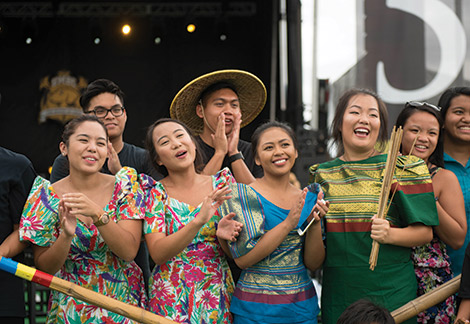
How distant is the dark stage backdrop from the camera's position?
11.4 metres

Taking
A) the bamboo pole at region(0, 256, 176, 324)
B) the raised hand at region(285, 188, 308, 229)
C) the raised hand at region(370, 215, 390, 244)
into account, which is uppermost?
the raised hand at region(285, 188, 308, 229)

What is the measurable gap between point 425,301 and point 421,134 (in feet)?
2.68

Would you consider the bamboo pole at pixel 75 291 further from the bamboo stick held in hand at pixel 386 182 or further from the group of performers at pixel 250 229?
the bamboo stick held in hand at pixel 386 182

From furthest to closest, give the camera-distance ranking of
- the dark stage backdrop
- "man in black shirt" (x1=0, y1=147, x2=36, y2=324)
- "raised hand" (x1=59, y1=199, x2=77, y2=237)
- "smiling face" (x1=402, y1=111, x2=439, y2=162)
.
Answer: the dark stage backdrop
"smiling face" (x1=402, y1=111, x2=439, y2=162)
"man in black shirt" (x1=0, y1=147, x2=36, y2=324)
"raised hand" (x1=59, y1=199, x2=77, y2=237)

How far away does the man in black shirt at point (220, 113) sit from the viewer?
309cm

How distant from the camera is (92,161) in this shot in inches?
101

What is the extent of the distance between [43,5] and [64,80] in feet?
4.43

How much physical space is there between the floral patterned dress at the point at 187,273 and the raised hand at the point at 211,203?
0.54ft

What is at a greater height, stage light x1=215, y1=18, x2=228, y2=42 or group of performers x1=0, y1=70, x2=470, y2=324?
stage light x1=215, y1=18, x2=228, y2=42

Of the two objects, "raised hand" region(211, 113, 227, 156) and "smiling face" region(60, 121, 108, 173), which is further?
"raised hand" region(211, 113, 227, 156)

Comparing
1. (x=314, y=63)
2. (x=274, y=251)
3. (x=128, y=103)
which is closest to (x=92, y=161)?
(x=274, y=251)

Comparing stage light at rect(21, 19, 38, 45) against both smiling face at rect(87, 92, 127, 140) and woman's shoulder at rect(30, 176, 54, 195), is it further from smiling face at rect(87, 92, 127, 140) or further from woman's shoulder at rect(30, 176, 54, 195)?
woman's shoulder at rect(30, 176, 54, 195)

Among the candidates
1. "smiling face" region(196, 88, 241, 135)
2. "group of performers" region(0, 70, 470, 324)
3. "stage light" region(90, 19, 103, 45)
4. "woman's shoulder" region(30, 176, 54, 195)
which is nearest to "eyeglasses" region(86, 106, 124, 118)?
"smiling face" region(196, 88, 241, 135)

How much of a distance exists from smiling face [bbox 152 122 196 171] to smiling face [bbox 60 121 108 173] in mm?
240
